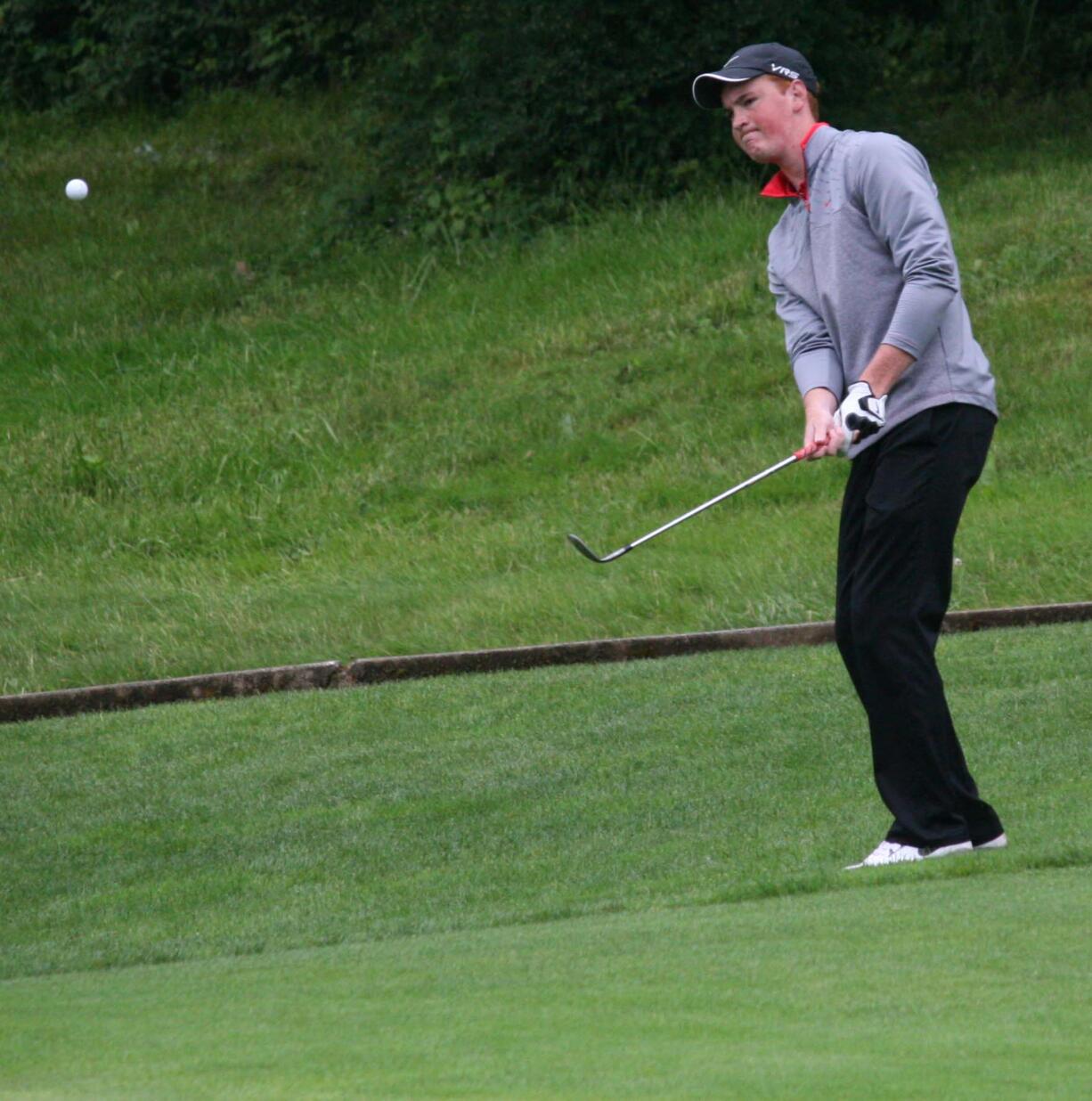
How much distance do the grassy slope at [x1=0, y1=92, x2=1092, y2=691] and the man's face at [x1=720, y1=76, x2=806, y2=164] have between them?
481 centimetres

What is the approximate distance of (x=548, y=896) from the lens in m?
4.81

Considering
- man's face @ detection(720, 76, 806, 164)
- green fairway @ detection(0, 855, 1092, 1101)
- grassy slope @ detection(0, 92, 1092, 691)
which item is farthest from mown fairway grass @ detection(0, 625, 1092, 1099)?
grassy slope @ detection(0, 92, 1092, 691)

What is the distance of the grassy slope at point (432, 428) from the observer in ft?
33.2

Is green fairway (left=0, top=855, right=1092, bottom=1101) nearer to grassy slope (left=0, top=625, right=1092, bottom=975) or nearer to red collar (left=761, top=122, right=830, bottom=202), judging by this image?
grassy slope (left=0, top=625, right=1092, bottom=975)

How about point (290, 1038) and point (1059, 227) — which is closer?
point (290, 1038)

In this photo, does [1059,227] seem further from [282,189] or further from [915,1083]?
[915,1083]

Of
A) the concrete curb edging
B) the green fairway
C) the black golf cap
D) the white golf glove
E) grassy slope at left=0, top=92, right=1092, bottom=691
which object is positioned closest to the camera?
the green fairway

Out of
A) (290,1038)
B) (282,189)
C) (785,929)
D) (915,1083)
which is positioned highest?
(915,1083)

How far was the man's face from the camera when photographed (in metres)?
4.83

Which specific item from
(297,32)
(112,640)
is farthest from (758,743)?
(297,32)

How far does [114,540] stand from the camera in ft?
41.2

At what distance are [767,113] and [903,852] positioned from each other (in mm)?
1835

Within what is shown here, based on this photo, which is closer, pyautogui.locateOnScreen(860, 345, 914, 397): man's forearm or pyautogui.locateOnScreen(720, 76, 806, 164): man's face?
pyautogui.locateOnScreen(860, 345, 914, 397): man's forearm

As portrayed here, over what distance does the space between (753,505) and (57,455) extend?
17.1ft
